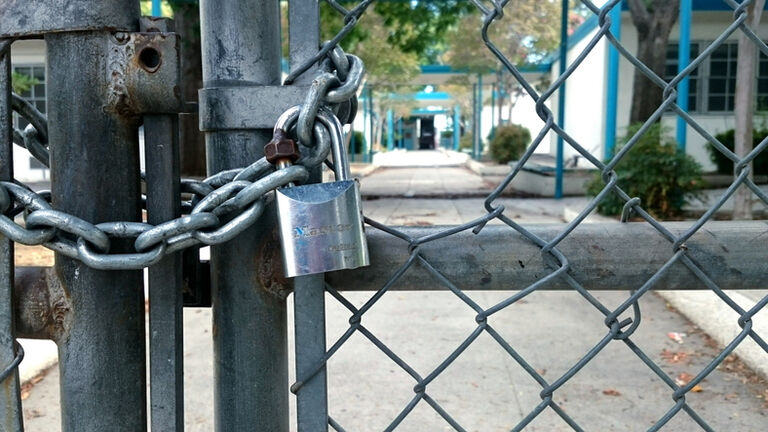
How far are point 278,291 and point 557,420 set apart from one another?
8.00ft

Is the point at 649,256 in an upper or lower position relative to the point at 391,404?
upper

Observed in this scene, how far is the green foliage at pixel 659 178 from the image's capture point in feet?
24.1

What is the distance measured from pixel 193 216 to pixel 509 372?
3.10 m

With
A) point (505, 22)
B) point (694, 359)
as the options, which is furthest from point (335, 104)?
point (505, 22)

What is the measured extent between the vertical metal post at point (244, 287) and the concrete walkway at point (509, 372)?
217cm

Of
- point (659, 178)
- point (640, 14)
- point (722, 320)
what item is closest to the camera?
point (722, 320)

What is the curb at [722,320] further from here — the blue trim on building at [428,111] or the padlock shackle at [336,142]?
the blue trim on building at [428,111]

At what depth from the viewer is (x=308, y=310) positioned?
38.7 inches

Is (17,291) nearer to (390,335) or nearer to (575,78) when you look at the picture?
(390,335)

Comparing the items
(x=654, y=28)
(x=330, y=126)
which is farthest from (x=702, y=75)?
(x=330, y=126)

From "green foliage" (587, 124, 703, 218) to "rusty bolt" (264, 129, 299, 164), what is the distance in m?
6.93

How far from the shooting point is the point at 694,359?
3.86 meters

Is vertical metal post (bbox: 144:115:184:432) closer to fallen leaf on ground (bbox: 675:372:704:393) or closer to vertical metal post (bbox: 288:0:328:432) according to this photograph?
vertical metal post (bbox: 288:0:328:432)

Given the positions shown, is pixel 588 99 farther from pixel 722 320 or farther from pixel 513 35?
pixel 722 320
